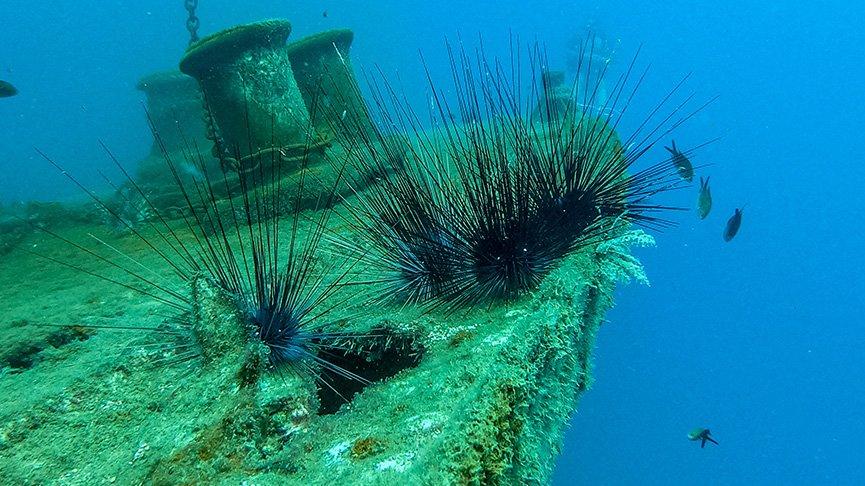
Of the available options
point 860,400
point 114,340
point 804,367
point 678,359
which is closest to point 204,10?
point 678,359

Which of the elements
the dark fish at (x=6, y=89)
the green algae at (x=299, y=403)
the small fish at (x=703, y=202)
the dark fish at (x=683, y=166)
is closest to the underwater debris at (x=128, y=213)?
the dark fish at (x=6, y=89)

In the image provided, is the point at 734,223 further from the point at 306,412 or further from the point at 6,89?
the point at 6,89

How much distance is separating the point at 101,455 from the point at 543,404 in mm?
1665

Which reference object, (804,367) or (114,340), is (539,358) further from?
(804,367)

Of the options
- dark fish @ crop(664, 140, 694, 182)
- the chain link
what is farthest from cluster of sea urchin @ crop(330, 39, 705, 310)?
the chain link

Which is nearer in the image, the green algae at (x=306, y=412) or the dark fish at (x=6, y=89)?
the green algae at (x=306, y=412)

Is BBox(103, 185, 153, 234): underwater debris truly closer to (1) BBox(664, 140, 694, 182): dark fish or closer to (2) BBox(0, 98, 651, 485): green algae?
(2) BBox(0, 98, 651, 485): green algae

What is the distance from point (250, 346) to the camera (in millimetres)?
1928

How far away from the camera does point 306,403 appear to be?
1847mm

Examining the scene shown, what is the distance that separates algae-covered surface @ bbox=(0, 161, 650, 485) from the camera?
59.6 inches

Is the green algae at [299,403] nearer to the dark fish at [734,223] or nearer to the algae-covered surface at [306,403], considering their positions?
the algae-covered surface at [306,403]

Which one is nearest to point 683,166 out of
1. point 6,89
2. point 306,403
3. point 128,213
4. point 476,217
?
point 476,217

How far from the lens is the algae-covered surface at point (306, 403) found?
4.97 feet

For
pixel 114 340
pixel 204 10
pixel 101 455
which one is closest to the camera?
pixel 101 455
